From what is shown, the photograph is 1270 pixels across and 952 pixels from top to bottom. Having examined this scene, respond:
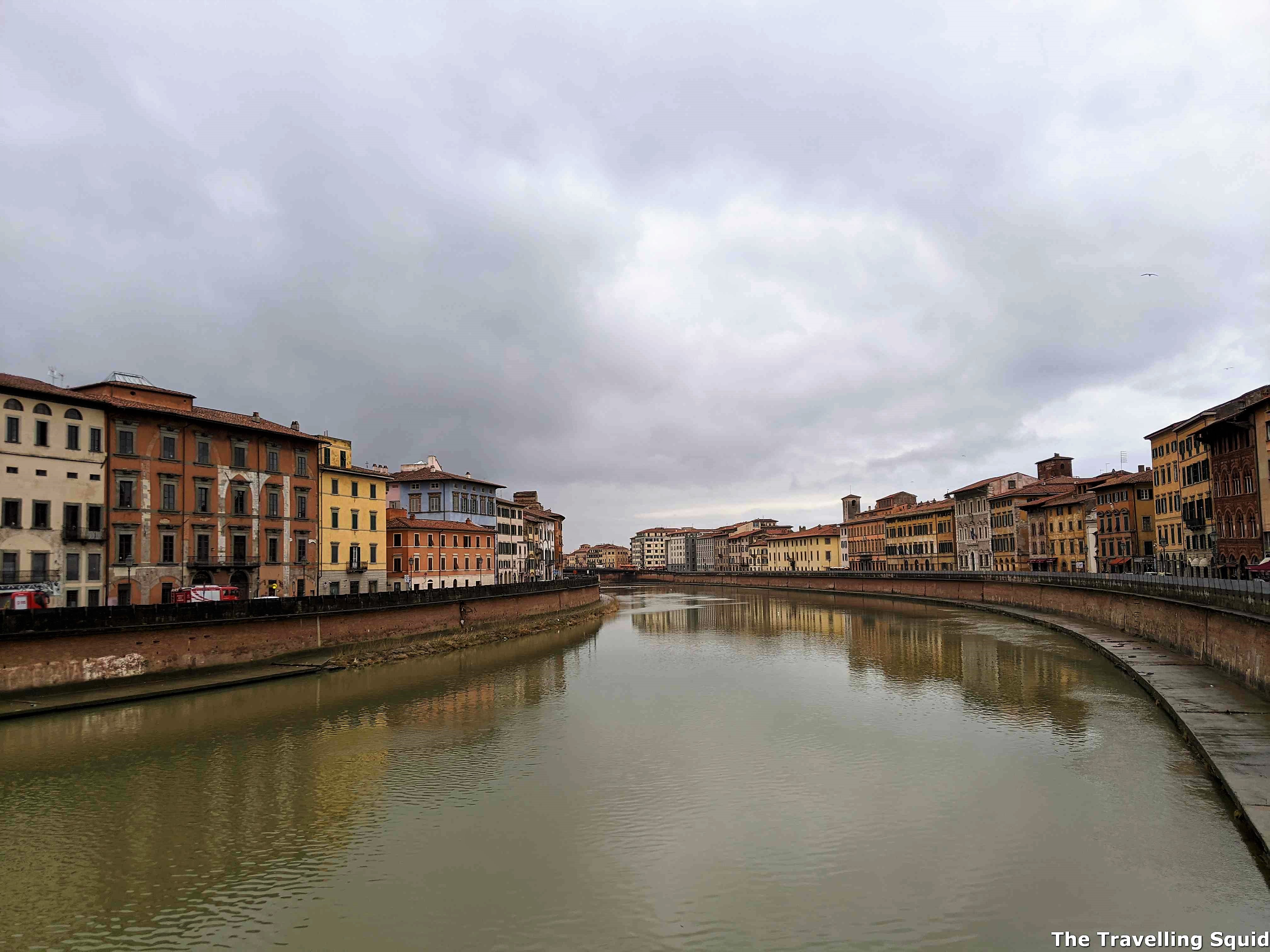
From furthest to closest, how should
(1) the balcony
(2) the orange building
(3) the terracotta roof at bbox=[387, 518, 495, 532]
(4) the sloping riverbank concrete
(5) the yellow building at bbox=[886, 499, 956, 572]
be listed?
(5) the yellow building at bbox=[886, 499, 956, 572] < (3) the terracotta roof at bbox=[387, 518, 495, 532] < (2) the orange building < (1) the balcony < (4) the sloping riverbank concrete

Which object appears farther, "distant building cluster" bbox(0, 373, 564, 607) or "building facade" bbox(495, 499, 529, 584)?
"building facade" bbox(495, 499, 529, 584)

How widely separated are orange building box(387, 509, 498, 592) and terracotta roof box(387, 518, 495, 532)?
0.06m

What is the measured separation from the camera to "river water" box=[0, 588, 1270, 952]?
39.8 feet

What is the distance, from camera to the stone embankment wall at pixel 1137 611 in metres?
24.6

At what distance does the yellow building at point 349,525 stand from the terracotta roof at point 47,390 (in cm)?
1523

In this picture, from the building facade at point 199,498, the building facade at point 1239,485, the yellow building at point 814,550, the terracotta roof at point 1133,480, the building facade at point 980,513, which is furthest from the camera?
the yellow building at point 814,550

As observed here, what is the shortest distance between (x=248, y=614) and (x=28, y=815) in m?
18.9

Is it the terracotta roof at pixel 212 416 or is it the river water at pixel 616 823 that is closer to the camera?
the river water at pixel 616 823

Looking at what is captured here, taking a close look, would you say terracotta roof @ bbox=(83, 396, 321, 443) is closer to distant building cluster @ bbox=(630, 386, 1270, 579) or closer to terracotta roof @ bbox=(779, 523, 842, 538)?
distant building cluster @ bbox=(630, 386, 1270, 579)

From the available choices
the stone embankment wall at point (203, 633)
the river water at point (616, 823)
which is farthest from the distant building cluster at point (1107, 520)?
the stone embankment wall at point (203, 633)

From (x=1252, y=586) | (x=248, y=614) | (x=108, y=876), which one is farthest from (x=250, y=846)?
(x=1252, y=586)

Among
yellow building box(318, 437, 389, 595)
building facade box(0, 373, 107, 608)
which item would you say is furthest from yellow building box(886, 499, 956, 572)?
building facade box(0, 373, 107, 608)

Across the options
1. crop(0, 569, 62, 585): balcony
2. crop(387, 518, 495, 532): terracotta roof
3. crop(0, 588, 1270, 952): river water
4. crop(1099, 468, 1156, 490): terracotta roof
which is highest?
crop(1099, 468, 1156, 490): terracotta roof

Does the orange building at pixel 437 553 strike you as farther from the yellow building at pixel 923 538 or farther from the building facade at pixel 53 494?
the yellow building at pixel 923 538
